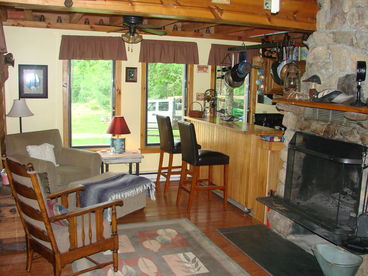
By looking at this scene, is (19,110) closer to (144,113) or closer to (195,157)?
(144,113)

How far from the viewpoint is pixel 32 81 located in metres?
5.77

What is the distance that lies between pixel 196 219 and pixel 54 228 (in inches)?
77.9

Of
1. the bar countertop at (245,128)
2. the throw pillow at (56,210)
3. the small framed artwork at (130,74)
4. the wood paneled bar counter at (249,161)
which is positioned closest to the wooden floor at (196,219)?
the wood paneled bar counter at (249,161)

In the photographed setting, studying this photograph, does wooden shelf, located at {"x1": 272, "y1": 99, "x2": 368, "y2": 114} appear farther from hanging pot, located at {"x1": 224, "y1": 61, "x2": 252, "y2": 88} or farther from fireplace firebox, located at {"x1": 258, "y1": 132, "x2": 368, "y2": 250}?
hanging pot, located at {"x1": 224, "y1": 61, "x2": 252, "y2": 88}

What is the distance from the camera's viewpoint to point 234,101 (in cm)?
746

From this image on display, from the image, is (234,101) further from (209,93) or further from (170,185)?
(170,185)

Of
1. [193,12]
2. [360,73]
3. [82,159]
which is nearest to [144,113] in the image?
[82,159]

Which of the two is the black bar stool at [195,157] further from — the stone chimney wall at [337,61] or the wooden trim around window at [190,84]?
the wooden trim around window at [190,84]

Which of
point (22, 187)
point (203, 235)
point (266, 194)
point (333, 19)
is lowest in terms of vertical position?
point (203, 235)

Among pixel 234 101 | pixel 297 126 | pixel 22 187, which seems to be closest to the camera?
pixel 22 187

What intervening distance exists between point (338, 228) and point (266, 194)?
4.08 feet

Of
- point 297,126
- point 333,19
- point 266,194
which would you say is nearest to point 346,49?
point 333,19

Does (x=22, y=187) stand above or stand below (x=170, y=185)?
above

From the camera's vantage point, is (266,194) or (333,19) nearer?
(333,19)
